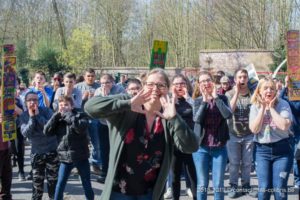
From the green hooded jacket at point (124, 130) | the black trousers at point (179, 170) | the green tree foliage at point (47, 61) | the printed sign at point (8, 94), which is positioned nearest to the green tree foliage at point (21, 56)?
the green tree foliage at point (47, 61)

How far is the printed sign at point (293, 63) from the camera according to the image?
6.35m

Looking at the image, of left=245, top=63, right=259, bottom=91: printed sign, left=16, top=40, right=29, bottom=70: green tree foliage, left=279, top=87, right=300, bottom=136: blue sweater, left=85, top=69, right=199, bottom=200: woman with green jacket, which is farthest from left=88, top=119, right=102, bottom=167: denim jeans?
left=16, top=40, right=29, bottom=70: green tree foliage

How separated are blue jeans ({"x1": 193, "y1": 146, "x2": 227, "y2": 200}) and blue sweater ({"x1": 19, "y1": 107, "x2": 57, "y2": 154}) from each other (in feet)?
6.77

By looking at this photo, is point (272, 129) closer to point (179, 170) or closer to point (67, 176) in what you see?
point (179, 170)

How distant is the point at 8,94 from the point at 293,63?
13.6 ft

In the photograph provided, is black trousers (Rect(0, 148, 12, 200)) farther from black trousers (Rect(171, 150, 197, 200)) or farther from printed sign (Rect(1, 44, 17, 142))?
black trousers (Rect(171, 150, 197, 200))

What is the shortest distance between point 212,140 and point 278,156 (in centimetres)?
91

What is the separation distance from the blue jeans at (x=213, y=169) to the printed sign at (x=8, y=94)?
2.60 m

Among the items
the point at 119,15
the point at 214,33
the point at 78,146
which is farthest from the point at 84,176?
the point at 119,15

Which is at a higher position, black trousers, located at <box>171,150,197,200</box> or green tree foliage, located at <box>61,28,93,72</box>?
green tree foliage, located at <box>61,28,93,72</box>

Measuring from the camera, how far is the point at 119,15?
121ft

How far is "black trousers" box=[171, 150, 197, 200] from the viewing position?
6.27 m

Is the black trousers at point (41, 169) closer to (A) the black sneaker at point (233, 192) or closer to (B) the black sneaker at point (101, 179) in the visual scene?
(B) the black sneaker at point (101, 179)

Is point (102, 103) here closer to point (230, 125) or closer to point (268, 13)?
point (230, 125)
